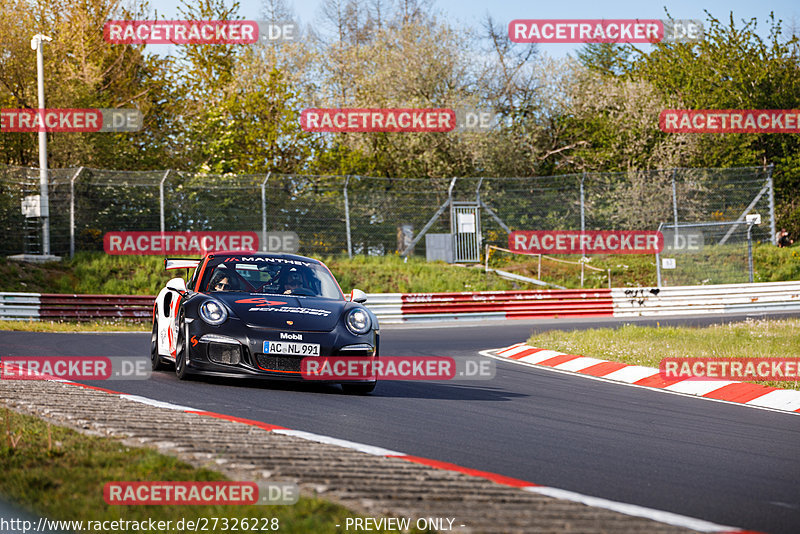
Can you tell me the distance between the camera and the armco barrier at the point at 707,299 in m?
24.8

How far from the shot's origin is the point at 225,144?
32.6m

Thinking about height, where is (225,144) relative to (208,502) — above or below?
above

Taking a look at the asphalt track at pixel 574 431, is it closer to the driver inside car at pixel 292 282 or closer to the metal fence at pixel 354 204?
the driver inside car at pixel 292 282

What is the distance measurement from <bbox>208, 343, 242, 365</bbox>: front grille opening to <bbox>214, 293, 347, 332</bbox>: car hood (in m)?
0.29

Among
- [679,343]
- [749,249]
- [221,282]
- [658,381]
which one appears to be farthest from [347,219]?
[221,282]

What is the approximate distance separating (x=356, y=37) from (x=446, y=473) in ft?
171

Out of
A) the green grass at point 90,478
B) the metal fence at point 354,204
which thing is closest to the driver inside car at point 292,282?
the green grass at point 90,478

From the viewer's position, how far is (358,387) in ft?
28.7

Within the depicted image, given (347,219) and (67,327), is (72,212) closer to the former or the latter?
(67,327)

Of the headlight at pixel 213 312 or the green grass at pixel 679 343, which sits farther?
the green grass at pixel 679 343

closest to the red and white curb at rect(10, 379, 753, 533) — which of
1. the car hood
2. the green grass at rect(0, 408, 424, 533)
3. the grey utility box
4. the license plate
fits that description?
the green grass at rect(0, 408, 424, 533)

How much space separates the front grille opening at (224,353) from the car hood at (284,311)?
0.95 feet

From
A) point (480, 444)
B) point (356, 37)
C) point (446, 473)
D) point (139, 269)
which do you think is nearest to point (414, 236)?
point (139, 269)

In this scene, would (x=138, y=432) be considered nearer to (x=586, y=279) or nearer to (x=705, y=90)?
(x=586, y=279)
